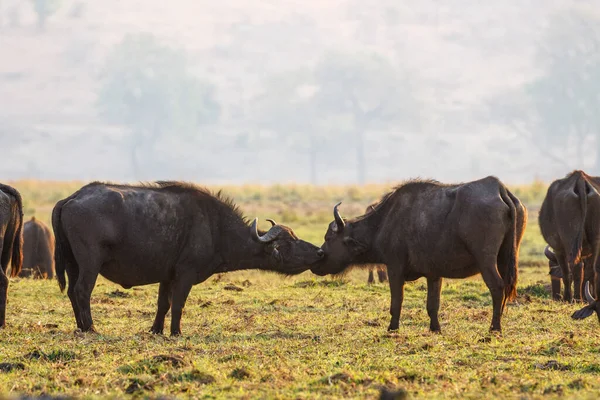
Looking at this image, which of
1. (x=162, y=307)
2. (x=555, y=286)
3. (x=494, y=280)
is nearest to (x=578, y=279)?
(x=555, y=286)

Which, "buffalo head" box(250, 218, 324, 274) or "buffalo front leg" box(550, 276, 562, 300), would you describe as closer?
"buffalo head" box(250, 218, 324, 274)

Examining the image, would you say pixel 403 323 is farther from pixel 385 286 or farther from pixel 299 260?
pixel 385 286

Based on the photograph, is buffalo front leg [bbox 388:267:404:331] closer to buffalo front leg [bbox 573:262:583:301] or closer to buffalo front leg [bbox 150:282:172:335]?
buffalo front leg [bbox 150:282:172:335]

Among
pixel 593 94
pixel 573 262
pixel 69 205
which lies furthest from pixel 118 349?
pixel 593 94

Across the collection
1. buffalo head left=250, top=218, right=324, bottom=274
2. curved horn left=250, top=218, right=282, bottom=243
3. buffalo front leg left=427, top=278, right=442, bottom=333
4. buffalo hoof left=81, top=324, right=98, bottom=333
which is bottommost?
buffalo hoof left=81, top=324, right=98, bottom=333

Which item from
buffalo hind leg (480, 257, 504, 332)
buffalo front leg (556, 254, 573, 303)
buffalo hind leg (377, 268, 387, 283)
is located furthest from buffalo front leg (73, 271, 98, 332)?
buffalo hind leg (377, 268, 387, 283)

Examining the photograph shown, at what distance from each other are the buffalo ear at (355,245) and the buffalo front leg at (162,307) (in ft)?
8.44

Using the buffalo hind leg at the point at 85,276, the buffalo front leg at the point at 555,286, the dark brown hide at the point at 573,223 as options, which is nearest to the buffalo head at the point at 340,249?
the buffalo hind leg at the point at 85,276

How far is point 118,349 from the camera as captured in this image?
1011 cm

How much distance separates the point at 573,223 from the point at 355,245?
3656 millimetres

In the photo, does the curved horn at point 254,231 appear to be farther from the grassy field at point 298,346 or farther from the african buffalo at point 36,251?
the african buffalo at point 36,251

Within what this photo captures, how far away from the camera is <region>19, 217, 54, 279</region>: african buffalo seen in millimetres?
19875

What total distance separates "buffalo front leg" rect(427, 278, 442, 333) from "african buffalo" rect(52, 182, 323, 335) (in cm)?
203

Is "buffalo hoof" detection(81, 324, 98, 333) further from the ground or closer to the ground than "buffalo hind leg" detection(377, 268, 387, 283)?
further from the ground
